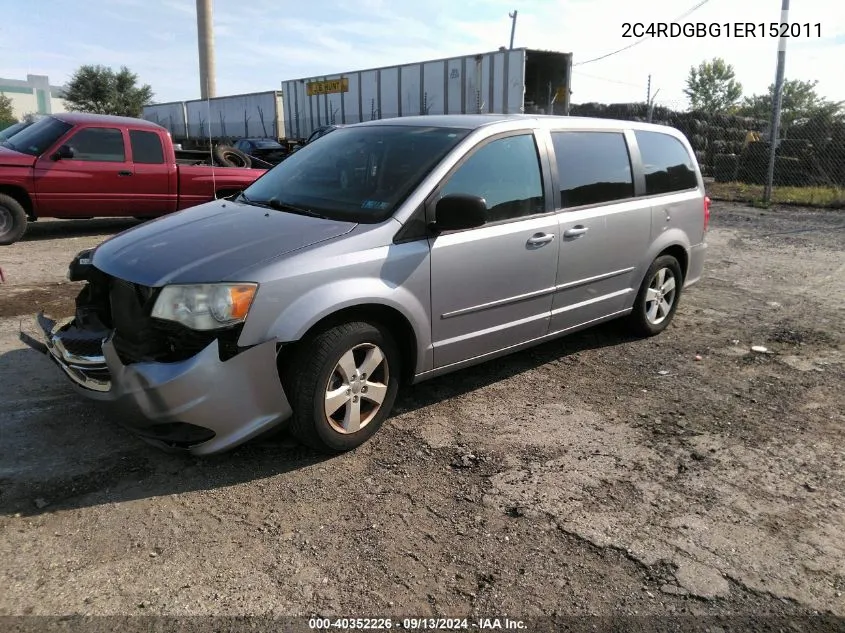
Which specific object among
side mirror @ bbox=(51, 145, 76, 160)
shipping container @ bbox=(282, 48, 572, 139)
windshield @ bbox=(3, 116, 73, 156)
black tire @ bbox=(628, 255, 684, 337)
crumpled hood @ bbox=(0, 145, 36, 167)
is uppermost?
Answer: shipping container @ bbox=(282, 48, 572, 139)

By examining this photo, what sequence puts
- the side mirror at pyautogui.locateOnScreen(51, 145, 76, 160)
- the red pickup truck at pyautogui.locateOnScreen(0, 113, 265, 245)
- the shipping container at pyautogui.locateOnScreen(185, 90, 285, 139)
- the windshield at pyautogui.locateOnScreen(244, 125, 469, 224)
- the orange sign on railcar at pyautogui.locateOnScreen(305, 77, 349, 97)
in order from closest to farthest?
the windshield at pyautogui.locateOnScreen(244, 125, 469, 224) → the red pickup truck at pyautogui.locateOnScreen(0, 113, 265, 245) → the side mirror at pyautogui.locateOnScreen(51, 145, 76, 160) → the orange sign on railcar at pyautogui.locateOnScreen(305, 77, 349, 97) → the shipping container at pyautogui.locateOnScreen(185, 90, 285, 139)

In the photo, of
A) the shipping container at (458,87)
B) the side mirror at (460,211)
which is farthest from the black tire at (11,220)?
the shipping container at (458,87)

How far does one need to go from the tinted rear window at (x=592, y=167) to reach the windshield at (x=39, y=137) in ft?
24.5

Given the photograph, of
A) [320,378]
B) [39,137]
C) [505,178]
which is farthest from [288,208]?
[39,137]

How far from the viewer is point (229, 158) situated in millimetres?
10812

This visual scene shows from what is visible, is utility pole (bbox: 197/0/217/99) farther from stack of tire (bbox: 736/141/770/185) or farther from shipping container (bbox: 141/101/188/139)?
stack of tire (bbox: 736/141/770/185)

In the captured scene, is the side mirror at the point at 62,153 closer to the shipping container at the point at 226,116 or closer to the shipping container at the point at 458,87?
the shipping container at the point at 458,87

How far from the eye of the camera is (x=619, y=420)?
4.00 metres

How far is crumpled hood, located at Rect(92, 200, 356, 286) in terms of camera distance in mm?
3086

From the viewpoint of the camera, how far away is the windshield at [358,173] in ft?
12.0

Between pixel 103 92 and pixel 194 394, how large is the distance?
48189 mm

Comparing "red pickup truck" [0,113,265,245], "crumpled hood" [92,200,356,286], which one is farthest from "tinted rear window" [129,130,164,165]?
"crumpled hood" [92,200,356,286]

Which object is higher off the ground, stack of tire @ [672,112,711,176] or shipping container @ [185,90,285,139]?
shipping container @ [185,90,285,139]

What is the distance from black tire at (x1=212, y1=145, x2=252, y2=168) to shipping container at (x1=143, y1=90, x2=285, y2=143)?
468 inches
